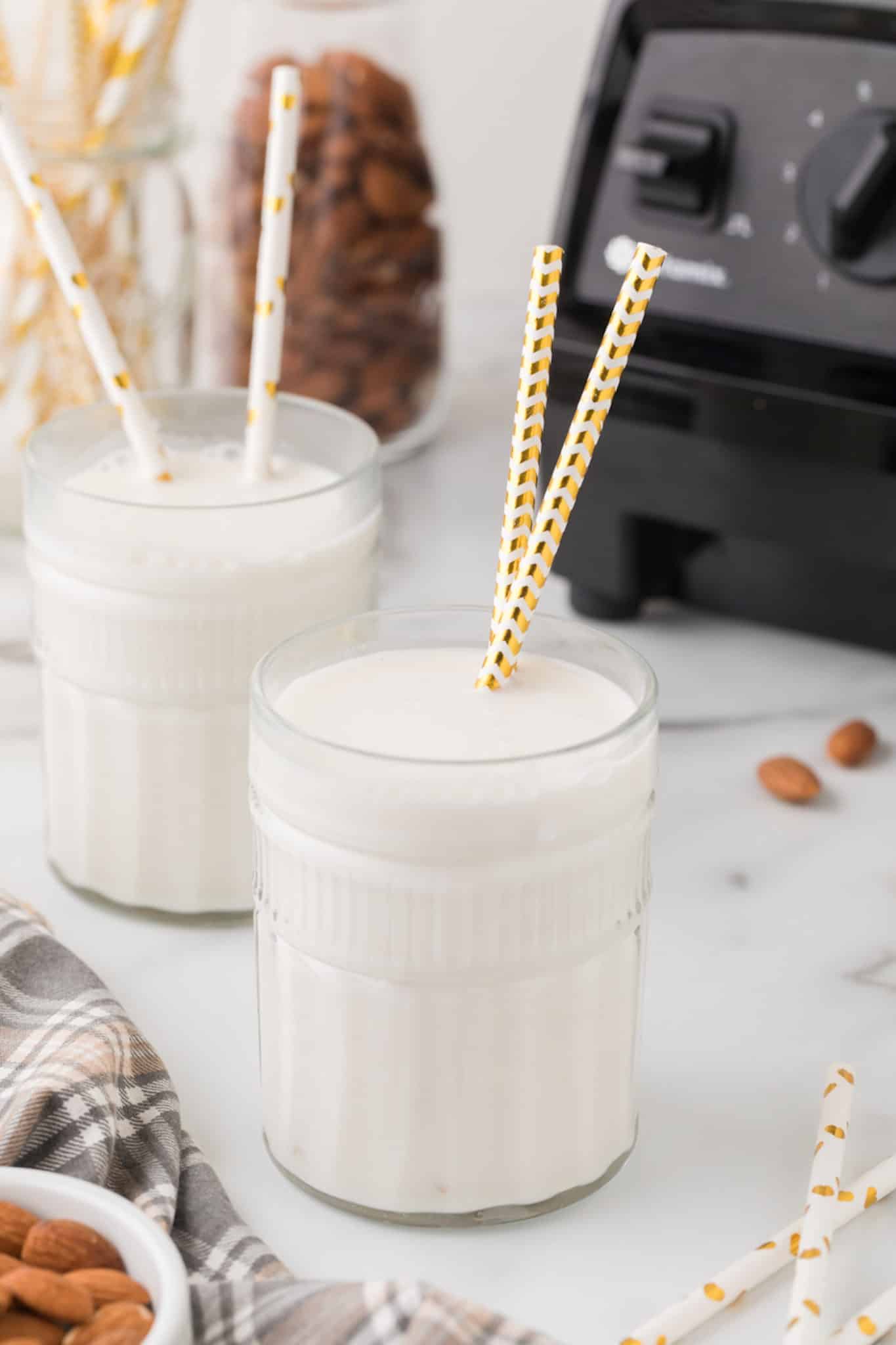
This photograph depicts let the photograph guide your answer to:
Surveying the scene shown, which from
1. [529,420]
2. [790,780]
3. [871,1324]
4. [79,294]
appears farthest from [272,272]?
[871,1324]

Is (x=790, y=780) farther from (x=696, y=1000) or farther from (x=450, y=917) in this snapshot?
(x=450, y=917)

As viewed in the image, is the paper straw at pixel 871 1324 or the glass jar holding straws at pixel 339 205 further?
the glass jar holding straws at pixel 339 205

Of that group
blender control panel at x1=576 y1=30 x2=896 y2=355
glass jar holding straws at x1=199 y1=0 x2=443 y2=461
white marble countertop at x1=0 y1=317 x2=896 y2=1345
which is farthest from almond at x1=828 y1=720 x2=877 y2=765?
glass jar holding straws at x1=199 y1=0 x2=443 y2=461

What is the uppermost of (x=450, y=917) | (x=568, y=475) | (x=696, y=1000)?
(x=568, y=475)

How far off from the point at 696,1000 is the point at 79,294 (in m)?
0.33

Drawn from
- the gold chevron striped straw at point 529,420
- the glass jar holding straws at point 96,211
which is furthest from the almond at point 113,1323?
the glass jar holding straws at point 96,211

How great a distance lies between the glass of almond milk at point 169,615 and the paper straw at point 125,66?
0.29 meters

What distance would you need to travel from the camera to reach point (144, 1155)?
0.57 metres

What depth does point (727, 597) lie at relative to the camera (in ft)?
3.13

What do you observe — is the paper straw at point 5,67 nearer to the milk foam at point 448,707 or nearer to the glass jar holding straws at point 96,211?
the glass jar holding straws at point 96,211

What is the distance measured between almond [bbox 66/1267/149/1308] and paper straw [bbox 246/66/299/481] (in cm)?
32

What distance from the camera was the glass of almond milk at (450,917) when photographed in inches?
20.4

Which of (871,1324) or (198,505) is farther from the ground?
(198,505)

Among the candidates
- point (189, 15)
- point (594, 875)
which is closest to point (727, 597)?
point (594, 875)
